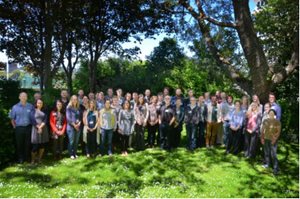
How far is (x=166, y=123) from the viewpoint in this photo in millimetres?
11008

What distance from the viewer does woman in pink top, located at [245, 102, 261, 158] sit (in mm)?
10250

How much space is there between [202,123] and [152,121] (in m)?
1.71

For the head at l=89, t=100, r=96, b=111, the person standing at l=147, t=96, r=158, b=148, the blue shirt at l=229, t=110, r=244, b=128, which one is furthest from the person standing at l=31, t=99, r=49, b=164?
the blue shirt at l=229, t=110, r=244, b=128

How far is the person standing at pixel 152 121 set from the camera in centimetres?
1117

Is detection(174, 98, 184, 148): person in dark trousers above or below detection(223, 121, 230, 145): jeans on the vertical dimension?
above

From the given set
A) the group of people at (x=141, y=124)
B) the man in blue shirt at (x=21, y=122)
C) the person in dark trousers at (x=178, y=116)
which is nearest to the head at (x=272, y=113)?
the group of people at (x=141, y=124)

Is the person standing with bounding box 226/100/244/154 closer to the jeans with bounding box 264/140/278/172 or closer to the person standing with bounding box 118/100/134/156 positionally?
the jeans with bounding box 264/140/278/172

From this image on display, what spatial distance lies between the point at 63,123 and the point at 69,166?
4.23 ft

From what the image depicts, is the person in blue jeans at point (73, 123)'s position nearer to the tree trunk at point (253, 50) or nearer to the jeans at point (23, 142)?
the jeans at point (23, 142)

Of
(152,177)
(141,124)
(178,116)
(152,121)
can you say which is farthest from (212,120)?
(152,177)

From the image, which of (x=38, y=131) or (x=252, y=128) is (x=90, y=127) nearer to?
(x=38, y=131)

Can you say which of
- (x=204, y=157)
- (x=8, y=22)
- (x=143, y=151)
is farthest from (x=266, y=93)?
(x=8, y=22)

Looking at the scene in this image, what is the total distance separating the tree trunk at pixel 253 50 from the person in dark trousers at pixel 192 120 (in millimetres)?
2279

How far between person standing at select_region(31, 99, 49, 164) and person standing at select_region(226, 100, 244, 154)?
5.78 m
